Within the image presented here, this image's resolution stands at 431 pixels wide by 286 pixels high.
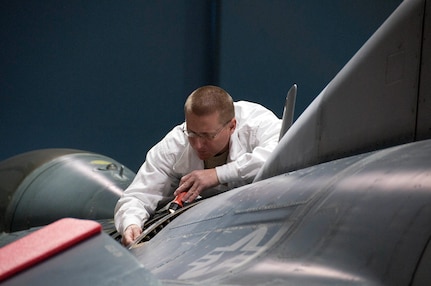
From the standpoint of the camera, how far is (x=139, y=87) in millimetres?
4457

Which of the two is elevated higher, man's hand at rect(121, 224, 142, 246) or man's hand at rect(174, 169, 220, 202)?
man's hand at rect(174, 169, 220, 202)

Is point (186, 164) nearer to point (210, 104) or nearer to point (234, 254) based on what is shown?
point (210, 104)

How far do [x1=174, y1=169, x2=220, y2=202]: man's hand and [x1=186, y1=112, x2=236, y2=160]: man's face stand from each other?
0.12 metres

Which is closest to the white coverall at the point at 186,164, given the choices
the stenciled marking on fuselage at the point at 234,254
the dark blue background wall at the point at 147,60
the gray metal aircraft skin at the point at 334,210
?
the gray metal aircraft skin at the point at 334,210

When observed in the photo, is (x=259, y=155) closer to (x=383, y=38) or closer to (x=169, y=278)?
(x=383, y=38)

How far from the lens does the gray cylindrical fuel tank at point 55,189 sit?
9.99 ft

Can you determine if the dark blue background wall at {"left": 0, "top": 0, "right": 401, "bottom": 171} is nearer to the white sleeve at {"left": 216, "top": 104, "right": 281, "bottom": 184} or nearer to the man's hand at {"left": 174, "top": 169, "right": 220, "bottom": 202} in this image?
the white sleeve at {"left": 216, "top": 104, "right": 281, "bottom": 184}

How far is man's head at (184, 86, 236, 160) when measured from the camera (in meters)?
2.33

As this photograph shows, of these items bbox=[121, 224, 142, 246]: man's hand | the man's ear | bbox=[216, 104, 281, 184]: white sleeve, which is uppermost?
the man's ear

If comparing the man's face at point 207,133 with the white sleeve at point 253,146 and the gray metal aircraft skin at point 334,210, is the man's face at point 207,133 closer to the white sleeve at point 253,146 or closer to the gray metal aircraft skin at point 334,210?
the white sleeve at point 253,146

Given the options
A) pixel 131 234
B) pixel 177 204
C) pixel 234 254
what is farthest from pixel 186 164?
pixel 234 254

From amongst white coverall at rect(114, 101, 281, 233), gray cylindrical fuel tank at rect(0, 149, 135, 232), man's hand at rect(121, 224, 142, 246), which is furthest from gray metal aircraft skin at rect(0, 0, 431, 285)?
gray cylindrical fuel tank at rect(0, 149, 135, 232)

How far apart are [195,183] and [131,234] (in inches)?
11.1

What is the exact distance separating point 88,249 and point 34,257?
64mm
